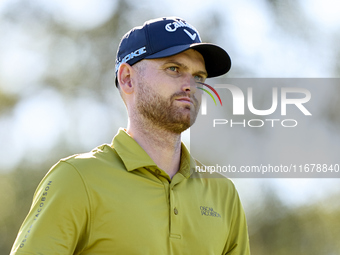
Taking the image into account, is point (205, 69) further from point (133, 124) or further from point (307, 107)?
point (307, 107)

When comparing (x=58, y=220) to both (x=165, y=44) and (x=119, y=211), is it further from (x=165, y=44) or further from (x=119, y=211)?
(x=165, y=44)

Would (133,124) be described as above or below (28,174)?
below

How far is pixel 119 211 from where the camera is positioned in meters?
2.11

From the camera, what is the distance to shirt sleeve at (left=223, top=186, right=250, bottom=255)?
2482 mm

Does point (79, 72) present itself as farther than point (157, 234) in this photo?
Yes

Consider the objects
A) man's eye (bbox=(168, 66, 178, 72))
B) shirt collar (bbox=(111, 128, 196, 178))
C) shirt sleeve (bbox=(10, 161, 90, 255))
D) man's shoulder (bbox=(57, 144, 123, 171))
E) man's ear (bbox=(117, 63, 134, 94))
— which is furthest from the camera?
man's ear (bbox=(117, 63, 134, 94))

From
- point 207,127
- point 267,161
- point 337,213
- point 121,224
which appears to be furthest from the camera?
point 337,213

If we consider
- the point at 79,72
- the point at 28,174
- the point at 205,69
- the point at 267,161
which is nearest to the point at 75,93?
the point at 79,72

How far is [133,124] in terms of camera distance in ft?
8.06

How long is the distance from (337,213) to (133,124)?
649 cm

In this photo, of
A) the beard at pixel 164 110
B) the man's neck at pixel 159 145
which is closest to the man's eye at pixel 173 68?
the beard at pixel 164 110

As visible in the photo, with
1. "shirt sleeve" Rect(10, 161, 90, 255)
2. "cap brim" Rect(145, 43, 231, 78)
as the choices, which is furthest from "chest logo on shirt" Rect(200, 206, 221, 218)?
"cap brim" Rect(145, 43, 231, 78)

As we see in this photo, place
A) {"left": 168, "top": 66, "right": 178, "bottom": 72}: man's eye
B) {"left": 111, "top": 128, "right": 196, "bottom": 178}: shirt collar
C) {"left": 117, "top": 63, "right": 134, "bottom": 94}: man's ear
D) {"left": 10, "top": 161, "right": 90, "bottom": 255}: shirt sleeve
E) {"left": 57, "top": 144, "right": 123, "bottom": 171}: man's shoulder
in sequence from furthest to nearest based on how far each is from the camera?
{"left": 117, "top": 63, "right": 134, "bottom": 94}: man's ear → {"left": 168, "top": 66, "right": 178, "bottom": 72}: man's eye → {"left": 111, "top": 128, "right": 196, "bottom": 178}: shirt collar → {"left": 57, "top": 144, "right": 123, "bottom": 171}: man's shoulder → {"left": 10, "top": 161, "right": 90, "bottom": 255}: shirt sleeve

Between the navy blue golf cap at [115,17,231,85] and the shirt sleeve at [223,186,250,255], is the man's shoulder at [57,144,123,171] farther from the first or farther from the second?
the shirt sleeve at [223,186,250,255]
